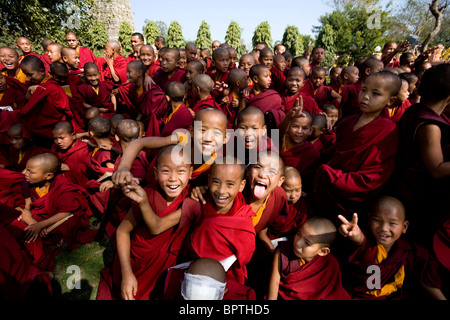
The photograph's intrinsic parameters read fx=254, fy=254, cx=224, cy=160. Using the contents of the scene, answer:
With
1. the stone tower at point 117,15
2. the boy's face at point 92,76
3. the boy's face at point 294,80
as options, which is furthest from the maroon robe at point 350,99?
the stone tower at point 117,15

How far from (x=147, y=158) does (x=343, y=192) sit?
210 centimetres

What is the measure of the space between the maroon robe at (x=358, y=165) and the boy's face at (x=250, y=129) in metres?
0.74

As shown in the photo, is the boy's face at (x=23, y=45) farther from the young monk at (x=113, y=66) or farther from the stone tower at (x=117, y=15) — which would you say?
the stone tower at (x=117, y=15)

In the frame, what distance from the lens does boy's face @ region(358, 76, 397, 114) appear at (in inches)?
84.7

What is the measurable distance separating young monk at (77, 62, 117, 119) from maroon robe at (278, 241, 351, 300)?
15.5 ft

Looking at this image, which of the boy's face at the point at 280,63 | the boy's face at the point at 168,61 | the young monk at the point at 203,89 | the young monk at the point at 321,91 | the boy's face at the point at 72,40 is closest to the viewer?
the young monk at the point at 203,89

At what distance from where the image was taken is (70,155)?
3648 millimetres

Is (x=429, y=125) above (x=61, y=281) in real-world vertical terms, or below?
above

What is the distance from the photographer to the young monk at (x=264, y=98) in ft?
11.6

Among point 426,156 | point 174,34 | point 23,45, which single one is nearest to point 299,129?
point 426,156

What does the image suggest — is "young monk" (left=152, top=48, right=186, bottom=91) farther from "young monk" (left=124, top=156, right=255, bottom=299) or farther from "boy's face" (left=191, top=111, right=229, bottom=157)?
"young monk" (left=124, top=156, right=255, bottom=299)

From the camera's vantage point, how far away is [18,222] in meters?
2.80
